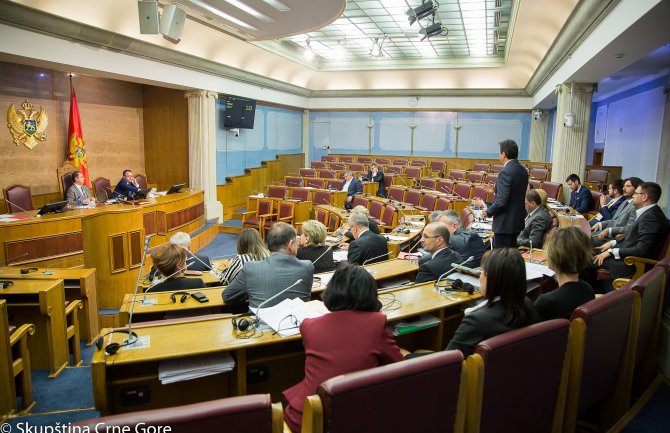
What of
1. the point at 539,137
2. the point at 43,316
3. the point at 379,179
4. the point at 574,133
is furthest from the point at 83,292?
the point at 539,137

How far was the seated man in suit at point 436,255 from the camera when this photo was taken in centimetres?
358

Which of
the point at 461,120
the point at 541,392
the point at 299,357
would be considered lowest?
the point at 299,357

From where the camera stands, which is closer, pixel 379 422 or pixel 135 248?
pixel 379 422

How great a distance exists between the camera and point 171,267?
137 inches

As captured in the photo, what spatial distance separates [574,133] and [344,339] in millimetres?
7990

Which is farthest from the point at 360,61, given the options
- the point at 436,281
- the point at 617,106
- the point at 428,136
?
the point at 436,281

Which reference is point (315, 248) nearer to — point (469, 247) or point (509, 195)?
point (469, 247)

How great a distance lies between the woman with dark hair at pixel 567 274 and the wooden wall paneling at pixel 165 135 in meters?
9.30

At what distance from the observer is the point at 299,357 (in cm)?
296

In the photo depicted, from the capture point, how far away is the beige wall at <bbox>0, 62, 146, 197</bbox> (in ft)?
25.5

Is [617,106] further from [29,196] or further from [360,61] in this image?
[29,196]

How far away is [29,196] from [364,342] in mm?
7294

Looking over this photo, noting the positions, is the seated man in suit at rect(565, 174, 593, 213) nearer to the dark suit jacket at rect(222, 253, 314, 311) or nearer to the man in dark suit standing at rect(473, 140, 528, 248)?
the man in dark suit standing at rect(473, 140, 528, 248)

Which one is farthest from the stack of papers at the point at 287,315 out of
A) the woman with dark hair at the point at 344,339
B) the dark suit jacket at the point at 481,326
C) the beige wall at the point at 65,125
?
the beige wall at the point at 65,125
